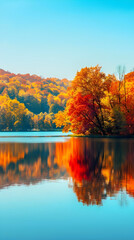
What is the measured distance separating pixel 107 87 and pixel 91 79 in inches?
125

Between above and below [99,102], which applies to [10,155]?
below

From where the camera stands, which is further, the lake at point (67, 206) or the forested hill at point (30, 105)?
the forested hill at point (30, 105)

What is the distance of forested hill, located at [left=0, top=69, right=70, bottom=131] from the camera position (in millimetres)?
112500

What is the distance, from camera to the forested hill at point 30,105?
11250 cm

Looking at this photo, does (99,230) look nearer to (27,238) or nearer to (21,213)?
(27,238)

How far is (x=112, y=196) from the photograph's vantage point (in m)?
7.61

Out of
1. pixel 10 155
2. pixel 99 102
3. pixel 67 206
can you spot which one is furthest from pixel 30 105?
pixel 67 206

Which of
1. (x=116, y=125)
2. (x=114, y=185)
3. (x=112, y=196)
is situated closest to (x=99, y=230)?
(x=112, y=196)

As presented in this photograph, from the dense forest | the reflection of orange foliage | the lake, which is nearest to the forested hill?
the dense forest

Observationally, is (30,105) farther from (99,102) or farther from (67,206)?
(67,206)

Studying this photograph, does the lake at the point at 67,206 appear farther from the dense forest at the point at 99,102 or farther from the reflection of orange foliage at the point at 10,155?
the dense forest at the point at 99,102

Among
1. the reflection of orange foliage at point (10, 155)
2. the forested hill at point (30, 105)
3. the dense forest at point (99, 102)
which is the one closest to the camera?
Answer: the reflection of orange foliage at point (10, 155)

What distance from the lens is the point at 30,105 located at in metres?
142

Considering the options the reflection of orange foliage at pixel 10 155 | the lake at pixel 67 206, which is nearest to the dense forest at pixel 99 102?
the reflection of orange foliage at pixel 10 155
